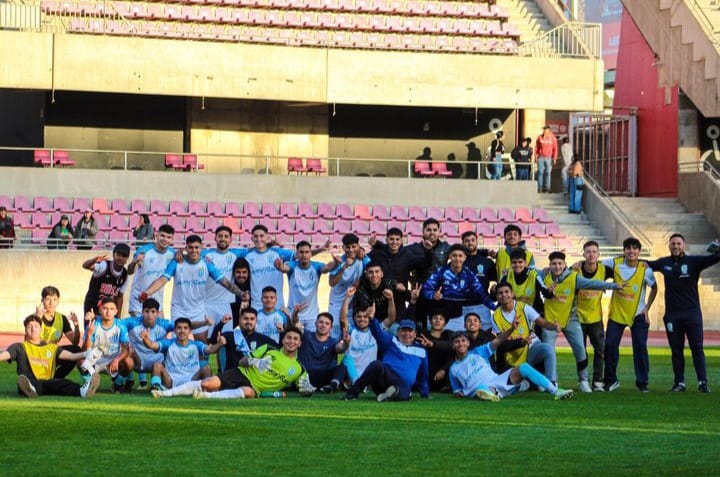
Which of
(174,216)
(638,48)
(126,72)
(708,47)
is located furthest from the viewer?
(638,48)

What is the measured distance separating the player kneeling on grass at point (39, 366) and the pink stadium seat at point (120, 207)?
1699cm

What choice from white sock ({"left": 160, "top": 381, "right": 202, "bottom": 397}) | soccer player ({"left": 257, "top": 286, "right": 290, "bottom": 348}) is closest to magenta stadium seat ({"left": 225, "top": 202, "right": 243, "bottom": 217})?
soccer player ({"left": 257, "top": 286, "right": 290, "bottom": 348})

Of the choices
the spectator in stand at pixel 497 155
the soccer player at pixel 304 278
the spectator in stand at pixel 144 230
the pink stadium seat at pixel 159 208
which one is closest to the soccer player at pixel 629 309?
the soccer player at pixel 304 278

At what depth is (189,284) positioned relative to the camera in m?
17.0

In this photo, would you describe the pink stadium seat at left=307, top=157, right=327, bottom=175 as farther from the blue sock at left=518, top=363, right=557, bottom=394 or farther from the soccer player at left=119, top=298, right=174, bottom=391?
the blue sock at left=518, top=363, right=557, bottom=394

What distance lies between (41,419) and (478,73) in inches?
1038

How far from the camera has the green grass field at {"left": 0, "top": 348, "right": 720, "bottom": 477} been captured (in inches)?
391

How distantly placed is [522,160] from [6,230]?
13645 mm

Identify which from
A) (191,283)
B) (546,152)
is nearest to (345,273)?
(191,283)

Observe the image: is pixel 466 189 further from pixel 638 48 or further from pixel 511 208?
pixel 638 48

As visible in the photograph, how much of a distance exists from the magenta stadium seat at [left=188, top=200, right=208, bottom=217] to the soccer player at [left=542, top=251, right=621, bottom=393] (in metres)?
17.0

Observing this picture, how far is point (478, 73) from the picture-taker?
37.5m

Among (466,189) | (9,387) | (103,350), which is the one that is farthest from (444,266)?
(466,189)

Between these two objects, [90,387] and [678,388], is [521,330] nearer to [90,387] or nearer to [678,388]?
[678,388]
